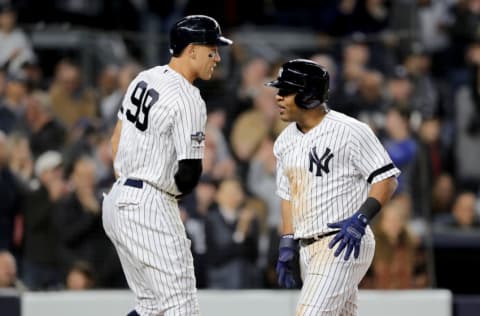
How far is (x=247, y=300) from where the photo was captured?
9.79 meters

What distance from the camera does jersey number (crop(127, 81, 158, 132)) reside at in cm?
760

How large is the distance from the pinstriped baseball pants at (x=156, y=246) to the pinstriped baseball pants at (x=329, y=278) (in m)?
0.64

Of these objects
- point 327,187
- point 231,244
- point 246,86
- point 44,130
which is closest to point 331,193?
point 327,187

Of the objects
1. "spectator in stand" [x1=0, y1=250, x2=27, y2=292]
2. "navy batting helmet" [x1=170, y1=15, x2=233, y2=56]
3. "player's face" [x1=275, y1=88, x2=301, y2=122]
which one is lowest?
"spectator in stand" [x1=0, y1=250, x2=27, y2=292]

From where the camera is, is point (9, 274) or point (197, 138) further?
point (9, 274)

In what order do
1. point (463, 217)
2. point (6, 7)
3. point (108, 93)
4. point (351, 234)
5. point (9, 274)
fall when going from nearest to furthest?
point (351, 234) < point (9, 274) < point (108, 93) < point (463, 217) < point (6, 7)

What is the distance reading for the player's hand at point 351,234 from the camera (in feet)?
24.4

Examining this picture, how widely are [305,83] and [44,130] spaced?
3938 mm

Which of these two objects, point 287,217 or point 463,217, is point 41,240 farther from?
point 463,217

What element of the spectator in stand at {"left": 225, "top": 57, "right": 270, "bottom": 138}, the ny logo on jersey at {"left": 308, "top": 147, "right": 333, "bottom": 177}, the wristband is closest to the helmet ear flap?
the ny logo on jersey at {"left": 308, "top": 147, "right": 333, "bottom": 177}

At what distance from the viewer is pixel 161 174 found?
7570 mm

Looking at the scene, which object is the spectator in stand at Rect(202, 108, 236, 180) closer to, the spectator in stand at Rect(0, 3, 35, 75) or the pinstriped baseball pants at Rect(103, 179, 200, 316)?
the spectator in stand at Rect(0, 3, 35, 75)

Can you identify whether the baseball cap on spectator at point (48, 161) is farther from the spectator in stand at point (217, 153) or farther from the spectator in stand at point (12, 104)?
the spectator in stand at point (217, 153)

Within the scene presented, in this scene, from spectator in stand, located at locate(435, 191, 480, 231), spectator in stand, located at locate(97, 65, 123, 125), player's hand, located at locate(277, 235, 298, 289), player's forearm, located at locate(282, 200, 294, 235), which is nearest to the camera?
player's hand, located at locate(277, 235, 298, 289)
